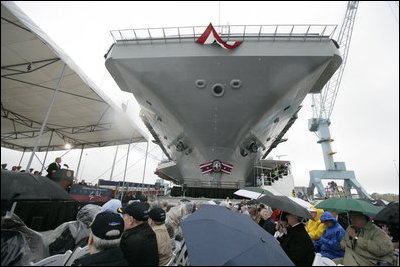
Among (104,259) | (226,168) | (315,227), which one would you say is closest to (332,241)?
(315,227)

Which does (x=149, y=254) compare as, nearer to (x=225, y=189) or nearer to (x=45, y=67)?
(x=45, y=67)

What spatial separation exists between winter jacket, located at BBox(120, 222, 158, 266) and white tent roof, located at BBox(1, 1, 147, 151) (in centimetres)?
181

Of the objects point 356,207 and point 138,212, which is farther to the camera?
point 356,207

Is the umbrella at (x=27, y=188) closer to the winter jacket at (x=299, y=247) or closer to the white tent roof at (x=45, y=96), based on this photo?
the white tent roof at (x=45, y=96)

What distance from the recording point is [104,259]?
5.41ft

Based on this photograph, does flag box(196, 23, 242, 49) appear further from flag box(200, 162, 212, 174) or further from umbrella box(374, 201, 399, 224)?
umbrella box(374, 201, 399, 224)

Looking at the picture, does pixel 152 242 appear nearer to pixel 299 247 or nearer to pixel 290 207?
pixel 299 247

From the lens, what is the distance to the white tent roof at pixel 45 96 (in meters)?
2.31

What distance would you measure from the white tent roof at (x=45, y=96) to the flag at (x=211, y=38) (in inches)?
190

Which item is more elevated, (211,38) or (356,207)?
(211,38)

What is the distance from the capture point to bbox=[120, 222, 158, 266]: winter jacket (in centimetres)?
209

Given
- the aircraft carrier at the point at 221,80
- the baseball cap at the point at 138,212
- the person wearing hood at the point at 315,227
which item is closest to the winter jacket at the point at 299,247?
the person wearing hood at the point at 315,227

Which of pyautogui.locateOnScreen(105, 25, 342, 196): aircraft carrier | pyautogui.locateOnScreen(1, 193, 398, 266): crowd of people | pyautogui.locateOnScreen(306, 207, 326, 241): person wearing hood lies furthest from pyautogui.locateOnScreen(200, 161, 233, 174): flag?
pyautogui.locateOnScreen(1, 193, 398, 266): crowd of people

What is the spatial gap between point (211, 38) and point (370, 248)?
8606 millimetres
